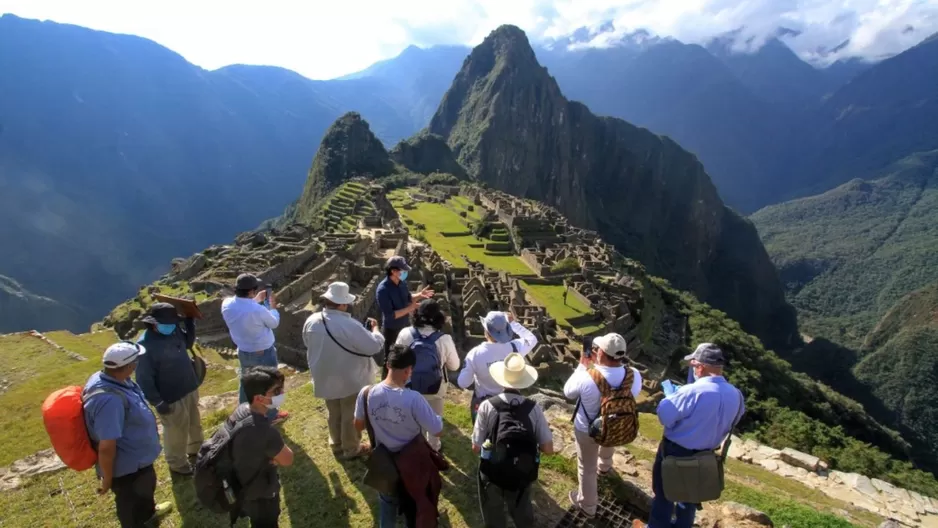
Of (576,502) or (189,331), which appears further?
(189,331)

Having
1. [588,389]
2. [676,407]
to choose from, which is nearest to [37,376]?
[588,389]

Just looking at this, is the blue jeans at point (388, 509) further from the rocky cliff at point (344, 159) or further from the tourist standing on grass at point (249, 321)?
the rocky cliff at point (344, 159)

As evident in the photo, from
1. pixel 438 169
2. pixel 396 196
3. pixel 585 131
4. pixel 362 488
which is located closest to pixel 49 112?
pixel 438 169

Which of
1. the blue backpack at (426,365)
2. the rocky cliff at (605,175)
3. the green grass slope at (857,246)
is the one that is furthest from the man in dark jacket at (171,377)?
the rocky cliff at (605,175)

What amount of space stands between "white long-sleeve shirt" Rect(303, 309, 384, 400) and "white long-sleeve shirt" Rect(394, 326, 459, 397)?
1.07 ft

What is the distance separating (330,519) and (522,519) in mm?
2037

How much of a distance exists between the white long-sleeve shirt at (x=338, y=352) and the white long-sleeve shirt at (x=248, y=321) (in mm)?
671

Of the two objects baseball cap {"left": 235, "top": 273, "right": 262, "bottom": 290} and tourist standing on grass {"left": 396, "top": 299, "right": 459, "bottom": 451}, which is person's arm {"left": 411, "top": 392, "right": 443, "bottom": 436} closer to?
tourist standing on grass {"left": 396, "top": 299, "right": 459, "bottom": 451}

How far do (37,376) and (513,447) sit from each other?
14.3 metres

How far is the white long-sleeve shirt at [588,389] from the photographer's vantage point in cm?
487

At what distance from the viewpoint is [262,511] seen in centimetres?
424

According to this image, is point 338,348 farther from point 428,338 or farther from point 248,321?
point 248,321

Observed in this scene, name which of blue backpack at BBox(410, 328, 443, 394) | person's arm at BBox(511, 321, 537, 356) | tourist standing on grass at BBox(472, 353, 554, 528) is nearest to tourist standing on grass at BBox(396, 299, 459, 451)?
blue backpack at BBox(410, 328, 443, 394)

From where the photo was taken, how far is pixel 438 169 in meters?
116
